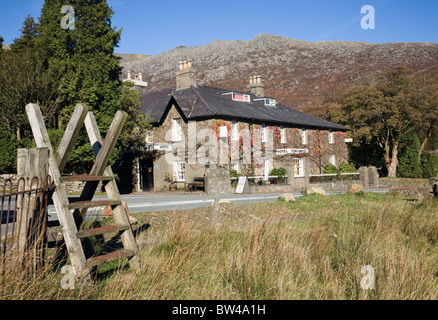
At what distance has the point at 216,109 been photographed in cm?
2725

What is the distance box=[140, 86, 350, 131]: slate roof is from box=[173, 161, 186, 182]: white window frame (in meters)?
3.43

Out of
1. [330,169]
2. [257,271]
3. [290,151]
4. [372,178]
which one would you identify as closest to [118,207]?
[257,271]

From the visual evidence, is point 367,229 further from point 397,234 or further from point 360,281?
point 360,281

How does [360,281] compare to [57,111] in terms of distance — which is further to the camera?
[57,111]

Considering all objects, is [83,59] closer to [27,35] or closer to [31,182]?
[27,35]

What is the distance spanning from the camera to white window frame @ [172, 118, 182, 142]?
29250 millimetres

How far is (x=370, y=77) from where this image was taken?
5216 cm

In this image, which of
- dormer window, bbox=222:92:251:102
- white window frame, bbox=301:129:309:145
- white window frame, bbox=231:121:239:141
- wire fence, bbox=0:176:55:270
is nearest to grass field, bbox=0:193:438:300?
wire fence, bbox=0:176:55:270

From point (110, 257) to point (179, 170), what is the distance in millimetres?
24140

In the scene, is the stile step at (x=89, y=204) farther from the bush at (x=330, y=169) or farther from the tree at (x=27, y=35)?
the bush at (x=330, y=169)

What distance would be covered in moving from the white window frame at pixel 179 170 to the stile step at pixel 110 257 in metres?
23.6

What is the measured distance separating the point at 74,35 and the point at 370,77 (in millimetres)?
41125

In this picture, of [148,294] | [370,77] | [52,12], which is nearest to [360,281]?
[148,294]

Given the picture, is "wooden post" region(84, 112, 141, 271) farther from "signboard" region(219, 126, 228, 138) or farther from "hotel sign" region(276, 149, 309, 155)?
"hotel sign" region(276, 149, 309, 155)
